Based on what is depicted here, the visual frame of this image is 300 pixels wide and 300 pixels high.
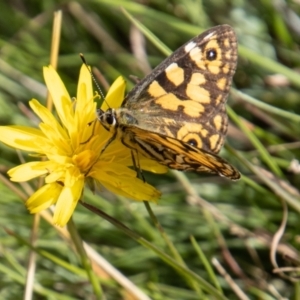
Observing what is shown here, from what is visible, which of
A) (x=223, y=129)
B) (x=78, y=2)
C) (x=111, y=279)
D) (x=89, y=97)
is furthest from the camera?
(x=78, y=2)

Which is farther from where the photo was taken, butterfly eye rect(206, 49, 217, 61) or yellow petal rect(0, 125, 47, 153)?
butterfly eye rect(206, 49, 217, 61)

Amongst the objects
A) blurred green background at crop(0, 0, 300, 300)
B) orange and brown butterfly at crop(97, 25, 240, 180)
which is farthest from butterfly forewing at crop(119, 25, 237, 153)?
blurred green background at crop(0, 0, 300, 300)

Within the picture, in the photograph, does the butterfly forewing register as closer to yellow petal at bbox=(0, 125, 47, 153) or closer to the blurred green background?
the blurred green background

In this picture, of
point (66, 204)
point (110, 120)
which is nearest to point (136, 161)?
point (110, 120)

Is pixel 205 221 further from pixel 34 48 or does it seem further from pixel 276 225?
pixel 34 48

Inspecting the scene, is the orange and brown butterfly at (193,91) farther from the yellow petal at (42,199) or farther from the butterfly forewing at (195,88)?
the yellow petal at (42,199)

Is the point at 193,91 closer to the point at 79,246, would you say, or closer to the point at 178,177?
the point at 178,177

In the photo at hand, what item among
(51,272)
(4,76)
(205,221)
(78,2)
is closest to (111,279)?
(51,272)
